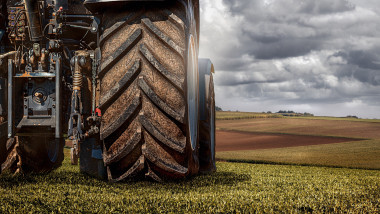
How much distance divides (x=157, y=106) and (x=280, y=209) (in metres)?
1.39

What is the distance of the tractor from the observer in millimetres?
3355

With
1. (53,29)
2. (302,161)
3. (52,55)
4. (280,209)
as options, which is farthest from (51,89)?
(302,161)

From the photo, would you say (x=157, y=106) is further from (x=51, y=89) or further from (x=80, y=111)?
(x=51, y=89)

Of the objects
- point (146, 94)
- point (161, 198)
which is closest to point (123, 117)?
point (146, 94)

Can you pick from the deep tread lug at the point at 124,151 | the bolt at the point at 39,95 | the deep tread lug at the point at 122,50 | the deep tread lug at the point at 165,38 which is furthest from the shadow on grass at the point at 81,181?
the deep tread lug at the point at 165,38

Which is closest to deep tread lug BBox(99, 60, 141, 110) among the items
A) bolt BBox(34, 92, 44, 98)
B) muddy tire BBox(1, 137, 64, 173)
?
bolt BBox(34, 92, 44, 98)

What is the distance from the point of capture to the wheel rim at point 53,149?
18.0 feet

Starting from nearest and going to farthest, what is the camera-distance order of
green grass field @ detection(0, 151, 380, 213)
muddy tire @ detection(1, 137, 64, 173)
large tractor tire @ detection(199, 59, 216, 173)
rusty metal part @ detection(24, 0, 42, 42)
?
green grass field @ detection(0, 151, 380, 213), rusty metal part @ detection(24, 0, 42, 42), muddy tire @ detection(1, 137, 64, 173), large tractor tire @ detection(199, 59, 216, 173)

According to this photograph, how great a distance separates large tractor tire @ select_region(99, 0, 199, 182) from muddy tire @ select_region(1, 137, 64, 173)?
1.85 m

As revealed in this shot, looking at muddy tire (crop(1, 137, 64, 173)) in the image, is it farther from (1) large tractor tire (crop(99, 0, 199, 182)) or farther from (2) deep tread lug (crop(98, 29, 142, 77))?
(2) deep tread lug (crop(98, 29, 142, 77))

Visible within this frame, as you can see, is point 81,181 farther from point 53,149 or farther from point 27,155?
point 53,149

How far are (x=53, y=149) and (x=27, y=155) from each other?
81 centimetres

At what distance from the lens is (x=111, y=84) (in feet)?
11.3

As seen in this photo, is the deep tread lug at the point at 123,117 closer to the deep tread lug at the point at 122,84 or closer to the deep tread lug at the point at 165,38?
the deep tread lug at the point at 122,84
